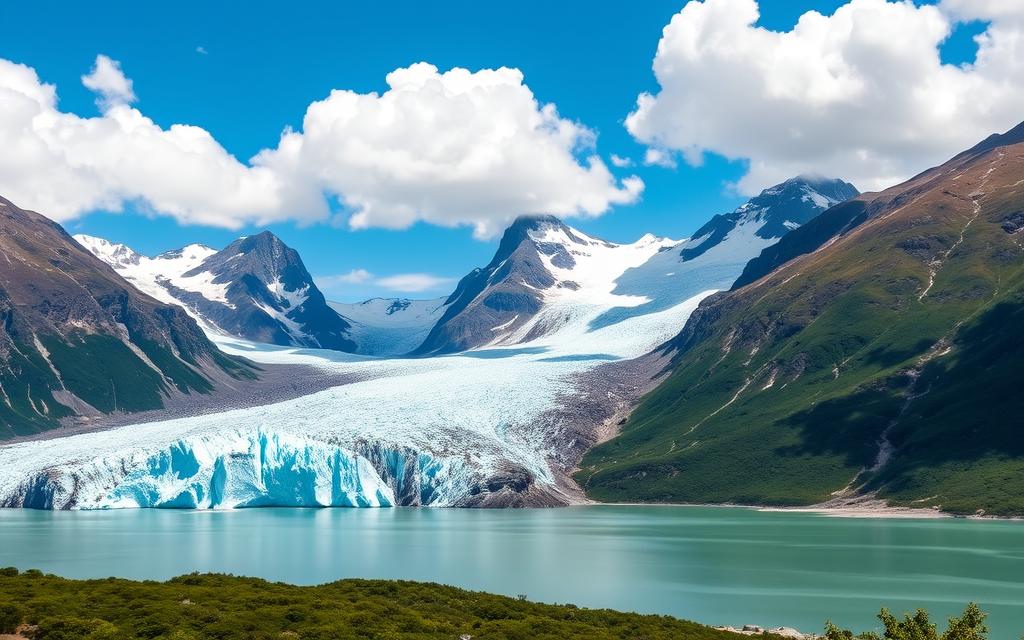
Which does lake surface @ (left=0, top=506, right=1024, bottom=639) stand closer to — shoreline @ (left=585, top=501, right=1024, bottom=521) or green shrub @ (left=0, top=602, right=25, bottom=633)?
shoreline @ (left=585, top=501, right=1024, bottom=521)

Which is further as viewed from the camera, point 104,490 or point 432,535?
point 104,490

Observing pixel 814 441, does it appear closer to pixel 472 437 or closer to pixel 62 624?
pixel 472 437

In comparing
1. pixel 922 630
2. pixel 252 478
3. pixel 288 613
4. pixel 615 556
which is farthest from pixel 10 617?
pixel 252 478

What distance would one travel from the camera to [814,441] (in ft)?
591

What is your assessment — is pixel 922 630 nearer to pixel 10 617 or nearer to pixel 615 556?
pixel 10 617

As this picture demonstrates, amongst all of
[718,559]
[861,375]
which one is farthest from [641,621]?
[861,375]

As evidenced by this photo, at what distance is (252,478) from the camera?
165 m

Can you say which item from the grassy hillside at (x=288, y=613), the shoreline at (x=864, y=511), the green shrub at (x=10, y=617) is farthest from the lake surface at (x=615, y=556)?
the green shrub at (x=10, y=617)

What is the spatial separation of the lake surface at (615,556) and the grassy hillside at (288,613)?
14848 millimetres

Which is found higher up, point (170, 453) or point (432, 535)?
point (170, 453)

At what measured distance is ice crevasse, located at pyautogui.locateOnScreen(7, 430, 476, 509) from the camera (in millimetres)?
161625

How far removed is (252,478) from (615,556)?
8695 cm

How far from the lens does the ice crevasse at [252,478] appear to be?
161625 millimetres

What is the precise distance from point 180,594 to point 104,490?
125 meters
